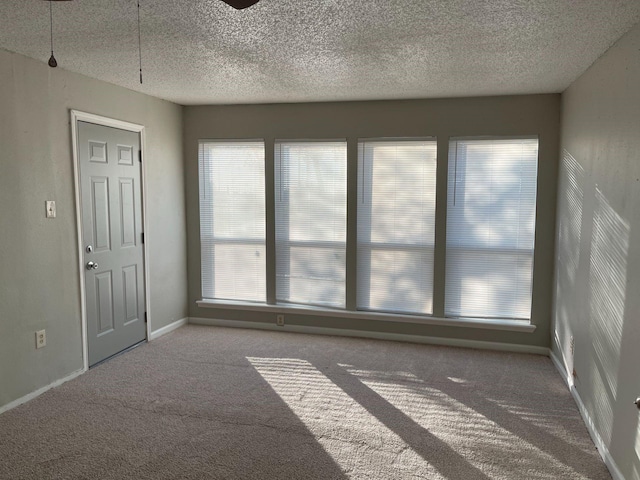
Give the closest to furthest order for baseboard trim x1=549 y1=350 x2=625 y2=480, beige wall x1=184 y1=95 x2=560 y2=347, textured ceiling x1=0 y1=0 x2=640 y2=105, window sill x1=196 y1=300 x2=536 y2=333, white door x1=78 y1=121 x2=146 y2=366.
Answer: textured ceiling x1=0 y1=0 x2=640 y2=105 → baseboard trim x1=549 y1=350 x2=625 y2=480 → white door x1=78 y1=121 x2=146 y2=366 → beige wall x1=184 y1=95 x2=560 y2=347 → window sill x1=196 y1=300 x2=536 y2=333

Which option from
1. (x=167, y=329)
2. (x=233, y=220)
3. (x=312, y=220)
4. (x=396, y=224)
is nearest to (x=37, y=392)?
(x=167, y=329)

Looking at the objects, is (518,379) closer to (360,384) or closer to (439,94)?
(360,384)

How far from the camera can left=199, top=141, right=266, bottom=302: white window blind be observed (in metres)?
4.97

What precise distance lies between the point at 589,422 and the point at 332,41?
274 cm

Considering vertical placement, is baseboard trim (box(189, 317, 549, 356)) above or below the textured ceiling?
below

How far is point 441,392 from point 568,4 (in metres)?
2.55

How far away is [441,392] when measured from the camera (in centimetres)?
353

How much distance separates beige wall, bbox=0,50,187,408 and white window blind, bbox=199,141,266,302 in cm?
108

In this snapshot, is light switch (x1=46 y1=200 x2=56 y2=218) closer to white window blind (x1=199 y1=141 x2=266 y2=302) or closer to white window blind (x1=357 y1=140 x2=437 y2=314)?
white window blind (x1=199 y1=141 x2=266 y2=302)

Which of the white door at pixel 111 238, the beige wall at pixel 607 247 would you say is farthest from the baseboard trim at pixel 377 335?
the white door at pixel 111 238

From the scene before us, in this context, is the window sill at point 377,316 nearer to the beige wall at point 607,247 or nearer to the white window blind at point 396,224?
the white window blind at point 396,224

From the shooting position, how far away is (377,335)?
479 cm

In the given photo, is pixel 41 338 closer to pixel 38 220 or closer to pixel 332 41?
pixel 38 220

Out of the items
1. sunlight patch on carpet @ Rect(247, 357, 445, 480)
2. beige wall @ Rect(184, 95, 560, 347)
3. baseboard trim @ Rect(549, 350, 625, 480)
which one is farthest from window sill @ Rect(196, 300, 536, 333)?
sunlight patch on carpet @ Rect(247, 357, 445, 480)
